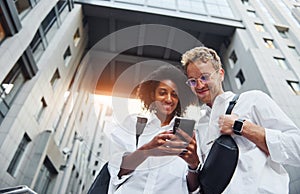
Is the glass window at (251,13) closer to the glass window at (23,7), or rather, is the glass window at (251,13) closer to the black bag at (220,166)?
the glass window at (23,7)

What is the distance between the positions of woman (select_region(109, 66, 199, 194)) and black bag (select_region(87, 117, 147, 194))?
3 centimetres

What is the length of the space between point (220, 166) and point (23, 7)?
333 inches

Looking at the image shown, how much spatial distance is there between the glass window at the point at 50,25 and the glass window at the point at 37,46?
56 centimetres

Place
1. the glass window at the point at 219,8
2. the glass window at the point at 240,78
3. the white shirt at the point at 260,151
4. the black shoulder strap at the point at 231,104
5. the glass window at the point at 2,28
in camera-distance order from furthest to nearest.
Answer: the glass window at the point at 219,8 < the glass window at the point at 240,78 < the glass window at the point at 2,28 < the black shoulder strap at the point at 231,104 < the white shirt at the point at 260,151

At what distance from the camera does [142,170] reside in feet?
3.86

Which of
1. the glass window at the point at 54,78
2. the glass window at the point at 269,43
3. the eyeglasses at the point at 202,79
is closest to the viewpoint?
the eyeglasses at the point at 202,79

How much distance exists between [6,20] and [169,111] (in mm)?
6815

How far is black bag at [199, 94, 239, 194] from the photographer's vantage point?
3.41 feet

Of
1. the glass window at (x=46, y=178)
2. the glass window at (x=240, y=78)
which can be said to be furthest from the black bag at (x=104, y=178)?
the glass window at (x=240, y=78)

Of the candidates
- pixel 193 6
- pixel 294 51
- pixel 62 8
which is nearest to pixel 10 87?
pixel 62 8

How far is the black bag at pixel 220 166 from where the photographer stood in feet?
3.41

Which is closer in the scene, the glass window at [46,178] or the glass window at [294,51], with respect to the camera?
the glass window at [46,178]

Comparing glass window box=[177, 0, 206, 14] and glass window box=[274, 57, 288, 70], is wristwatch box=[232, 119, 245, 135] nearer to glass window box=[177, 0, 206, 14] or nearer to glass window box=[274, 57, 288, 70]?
glass window box=[274, 57, 288, 70]

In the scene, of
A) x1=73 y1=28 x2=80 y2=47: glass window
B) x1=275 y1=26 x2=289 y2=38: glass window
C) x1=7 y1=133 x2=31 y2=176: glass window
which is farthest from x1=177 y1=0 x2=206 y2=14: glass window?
x1=7 y1=133 x2=31 y2=176: glass window
